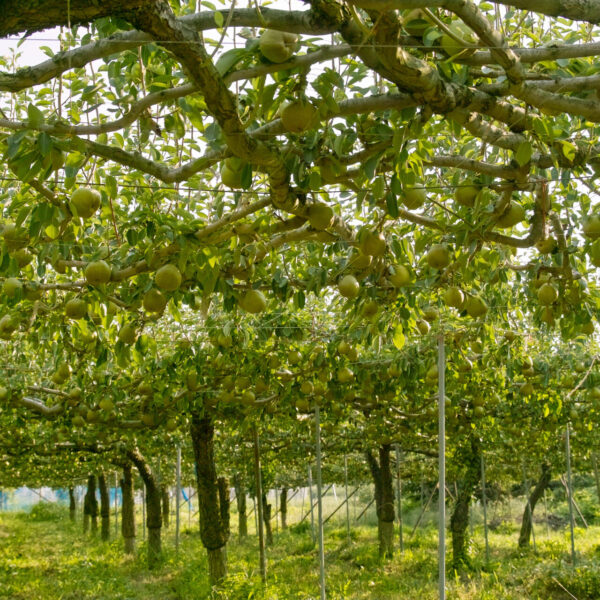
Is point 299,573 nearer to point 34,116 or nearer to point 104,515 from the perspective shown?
point 104,515

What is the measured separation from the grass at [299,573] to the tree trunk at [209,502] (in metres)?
0.46

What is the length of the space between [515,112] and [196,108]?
3.43 feet

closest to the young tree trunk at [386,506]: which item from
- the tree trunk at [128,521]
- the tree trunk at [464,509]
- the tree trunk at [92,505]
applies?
the tree trunk at [464,509]

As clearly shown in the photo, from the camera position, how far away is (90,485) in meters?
19.9

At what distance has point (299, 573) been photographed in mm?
11984

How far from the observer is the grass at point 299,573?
29.9 feet

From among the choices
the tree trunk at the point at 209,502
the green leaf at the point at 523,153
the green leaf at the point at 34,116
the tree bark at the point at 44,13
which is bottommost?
the tree trunk at the point at 209,502

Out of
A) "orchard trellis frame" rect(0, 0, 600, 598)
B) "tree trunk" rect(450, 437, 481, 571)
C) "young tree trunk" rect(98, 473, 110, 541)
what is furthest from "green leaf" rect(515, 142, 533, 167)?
"young tree trunk" rect(98, 473, 110, 541)

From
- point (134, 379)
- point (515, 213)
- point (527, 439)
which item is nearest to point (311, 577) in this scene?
point (527, 439)

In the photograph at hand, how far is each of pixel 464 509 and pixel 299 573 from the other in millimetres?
3304

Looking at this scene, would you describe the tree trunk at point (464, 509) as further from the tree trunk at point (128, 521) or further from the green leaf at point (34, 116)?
the green leaf at point (34, 116)

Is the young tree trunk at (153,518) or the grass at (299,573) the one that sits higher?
the young tree trunk at (153,518)

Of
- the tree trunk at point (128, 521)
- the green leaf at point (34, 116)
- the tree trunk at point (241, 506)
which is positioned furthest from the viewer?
the tree trunk at point (241, 506)

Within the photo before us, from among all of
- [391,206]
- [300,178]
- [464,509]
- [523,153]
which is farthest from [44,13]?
[464,509]
